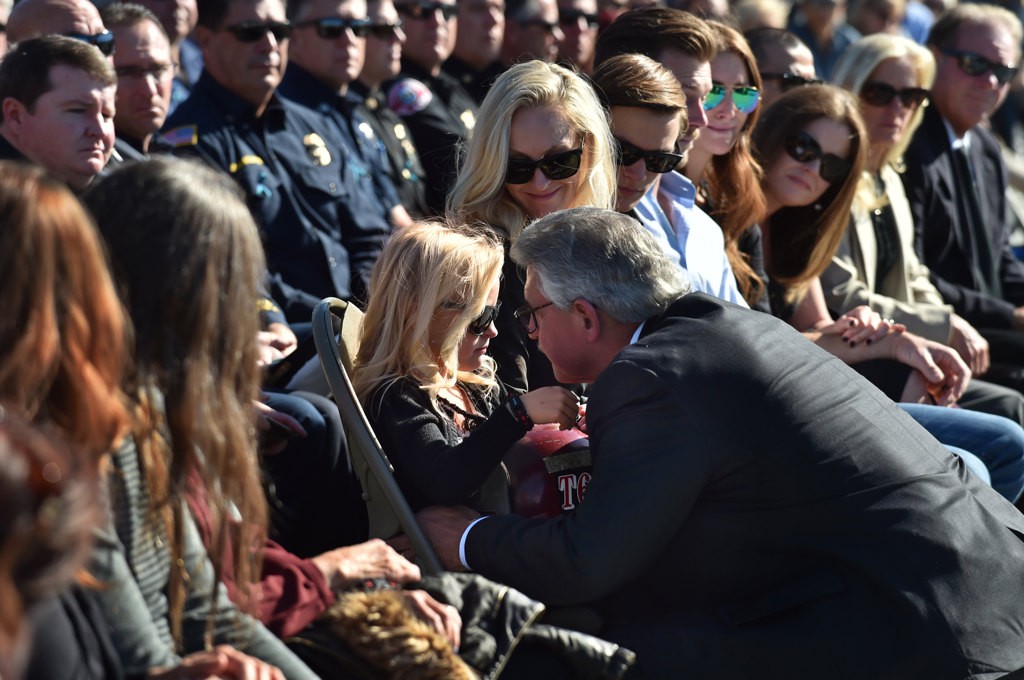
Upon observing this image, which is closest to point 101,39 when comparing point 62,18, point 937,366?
point 62,18

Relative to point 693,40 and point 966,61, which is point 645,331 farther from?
point 966,61

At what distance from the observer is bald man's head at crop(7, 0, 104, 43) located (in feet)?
16.4

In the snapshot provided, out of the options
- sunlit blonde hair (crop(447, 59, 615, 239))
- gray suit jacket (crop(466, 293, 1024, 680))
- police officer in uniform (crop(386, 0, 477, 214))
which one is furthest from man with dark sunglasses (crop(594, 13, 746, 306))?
police officer in uniform (crop(386, 0, 477, 214))

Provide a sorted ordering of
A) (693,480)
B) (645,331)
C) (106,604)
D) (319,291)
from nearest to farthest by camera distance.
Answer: (106,604) → (693,480) → (645,331) → (319,291)

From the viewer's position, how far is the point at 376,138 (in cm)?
666

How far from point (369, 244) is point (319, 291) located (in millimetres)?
471

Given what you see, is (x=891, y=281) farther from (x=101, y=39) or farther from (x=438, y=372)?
(x=101, y=39)

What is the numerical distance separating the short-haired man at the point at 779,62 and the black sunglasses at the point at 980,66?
971 mm

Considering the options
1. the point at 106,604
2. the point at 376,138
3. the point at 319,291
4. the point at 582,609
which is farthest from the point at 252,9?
the point at 106,604

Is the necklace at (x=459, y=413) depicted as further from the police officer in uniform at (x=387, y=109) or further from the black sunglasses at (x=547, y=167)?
the police officer in uniform at (x=387, y=109)

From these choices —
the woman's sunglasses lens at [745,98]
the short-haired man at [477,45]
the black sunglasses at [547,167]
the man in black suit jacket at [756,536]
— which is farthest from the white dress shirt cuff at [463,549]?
the short-haired man at [477,45]

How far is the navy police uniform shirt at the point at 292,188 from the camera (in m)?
5.64

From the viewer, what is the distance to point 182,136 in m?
5.63

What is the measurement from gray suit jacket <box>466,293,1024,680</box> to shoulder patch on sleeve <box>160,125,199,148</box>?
9.22 ft
